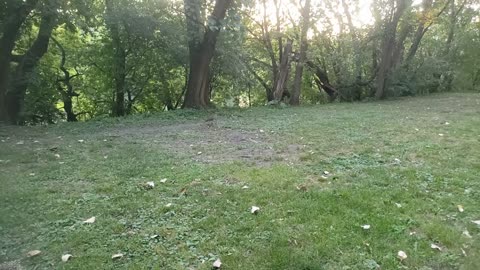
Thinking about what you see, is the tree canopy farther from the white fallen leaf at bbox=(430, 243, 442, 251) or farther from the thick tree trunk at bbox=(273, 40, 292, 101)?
the white fallen leaf at bbox=(430, 243, 442, 251)

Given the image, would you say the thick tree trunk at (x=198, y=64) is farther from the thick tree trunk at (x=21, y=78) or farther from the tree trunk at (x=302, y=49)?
the tree trunk at (x=302, y=49)

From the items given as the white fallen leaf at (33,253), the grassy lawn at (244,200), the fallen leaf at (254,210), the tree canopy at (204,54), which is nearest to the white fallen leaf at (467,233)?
the grassy lawn at (244,200)

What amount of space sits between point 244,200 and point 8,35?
25.3 ft

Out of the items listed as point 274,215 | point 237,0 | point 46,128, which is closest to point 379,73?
point 237,0

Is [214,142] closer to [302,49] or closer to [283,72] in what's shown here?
[283,72]

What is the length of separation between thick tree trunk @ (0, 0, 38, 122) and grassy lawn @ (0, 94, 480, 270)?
2.94 m

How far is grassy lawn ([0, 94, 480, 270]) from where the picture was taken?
264 centimetres

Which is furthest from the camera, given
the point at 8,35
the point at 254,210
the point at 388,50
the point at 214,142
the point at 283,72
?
the point at 283,72

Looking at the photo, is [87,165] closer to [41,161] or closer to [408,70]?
[41,161]

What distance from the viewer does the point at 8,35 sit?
8484 mm

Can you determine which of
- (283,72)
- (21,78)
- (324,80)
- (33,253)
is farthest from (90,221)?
(324,80)

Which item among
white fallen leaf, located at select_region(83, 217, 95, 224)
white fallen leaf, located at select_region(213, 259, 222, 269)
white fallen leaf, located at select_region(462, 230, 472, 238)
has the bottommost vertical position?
white fallen leaf, located at select_region(213, 259, 222, 269)

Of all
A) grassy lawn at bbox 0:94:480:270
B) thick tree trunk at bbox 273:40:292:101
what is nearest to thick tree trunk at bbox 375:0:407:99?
thick tree trunk at bbox 273:40:292:101

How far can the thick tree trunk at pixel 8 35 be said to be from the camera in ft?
26.2
